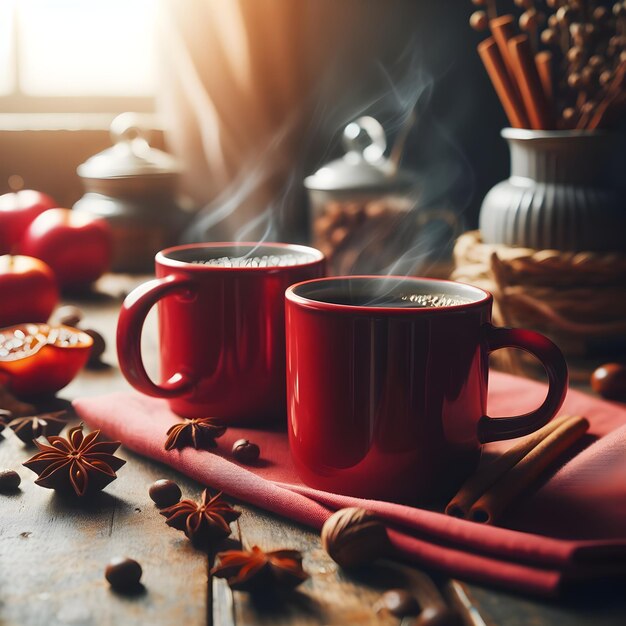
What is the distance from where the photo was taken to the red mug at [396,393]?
0.62 metres

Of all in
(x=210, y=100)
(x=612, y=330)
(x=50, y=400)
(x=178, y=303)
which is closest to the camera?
(x=178, y=303)

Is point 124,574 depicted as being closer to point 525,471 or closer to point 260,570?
point 260,570

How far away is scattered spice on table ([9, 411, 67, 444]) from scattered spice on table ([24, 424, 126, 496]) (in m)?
0.07

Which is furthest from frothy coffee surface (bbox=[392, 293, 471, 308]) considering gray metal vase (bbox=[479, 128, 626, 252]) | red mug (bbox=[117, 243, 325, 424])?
gray metal vase (bbox=[479, 128, 626, 252])

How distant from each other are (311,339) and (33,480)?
308 millimetres

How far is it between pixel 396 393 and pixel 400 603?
16cm

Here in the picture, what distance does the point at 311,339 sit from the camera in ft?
2.12

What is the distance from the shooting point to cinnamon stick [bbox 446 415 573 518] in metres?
0.63

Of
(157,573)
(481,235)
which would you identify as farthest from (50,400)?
(481,235)

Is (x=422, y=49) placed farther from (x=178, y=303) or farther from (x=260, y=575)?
(x=260, y=575)

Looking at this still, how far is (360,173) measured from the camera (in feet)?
5.41

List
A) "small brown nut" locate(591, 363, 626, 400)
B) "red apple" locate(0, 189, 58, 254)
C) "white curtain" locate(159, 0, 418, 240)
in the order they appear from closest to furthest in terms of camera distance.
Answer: "small brown nut" locate(591, 363, 626, 400) < "red apple" locate(0, 189, 58, 254) < "white curtain" locate(159, 0, 418, 240)

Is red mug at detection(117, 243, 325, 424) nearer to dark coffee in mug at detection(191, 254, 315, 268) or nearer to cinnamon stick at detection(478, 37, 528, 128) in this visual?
dark coffee in mug at detection(191, 254, 315, 268)

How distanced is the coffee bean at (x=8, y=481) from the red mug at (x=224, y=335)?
136 mm
